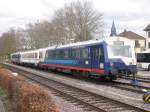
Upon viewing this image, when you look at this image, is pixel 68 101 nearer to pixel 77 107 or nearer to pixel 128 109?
pixel 77 107

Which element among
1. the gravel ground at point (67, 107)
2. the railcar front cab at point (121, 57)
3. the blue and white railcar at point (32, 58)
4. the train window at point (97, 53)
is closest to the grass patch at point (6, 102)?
the gravel ground at point (67, 107)

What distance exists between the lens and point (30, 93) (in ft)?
26.9

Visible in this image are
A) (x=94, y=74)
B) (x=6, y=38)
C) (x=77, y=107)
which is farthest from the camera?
(x=6, y=38)

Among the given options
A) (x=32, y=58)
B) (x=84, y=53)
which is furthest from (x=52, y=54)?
(x=32, y=58)

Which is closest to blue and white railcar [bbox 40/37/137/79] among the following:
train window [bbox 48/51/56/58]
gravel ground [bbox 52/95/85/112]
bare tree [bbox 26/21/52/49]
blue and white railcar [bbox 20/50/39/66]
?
gravel ground [bbox 52/95/85/112]

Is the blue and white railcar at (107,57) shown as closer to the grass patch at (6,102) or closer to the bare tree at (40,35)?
the grass patch at (6,102)

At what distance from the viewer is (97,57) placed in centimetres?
2136

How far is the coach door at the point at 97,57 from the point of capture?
68.3 ft

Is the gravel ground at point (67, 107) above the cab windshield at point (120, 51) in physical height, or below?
below

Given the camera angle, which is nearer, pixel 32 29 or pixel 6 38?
pixel 32 29

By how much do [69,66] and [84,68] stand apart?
4.01 m

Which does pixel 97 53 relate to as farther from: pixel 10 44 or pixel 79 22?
pixel 10 44

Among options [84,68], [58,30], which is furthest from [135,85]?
[58,30]

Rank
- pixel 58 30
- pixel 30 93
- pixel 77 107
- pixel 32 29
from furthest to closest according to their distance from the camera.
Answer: pixel 32 29
pixel 58 30
pixel 77 107
pixel 30 93
